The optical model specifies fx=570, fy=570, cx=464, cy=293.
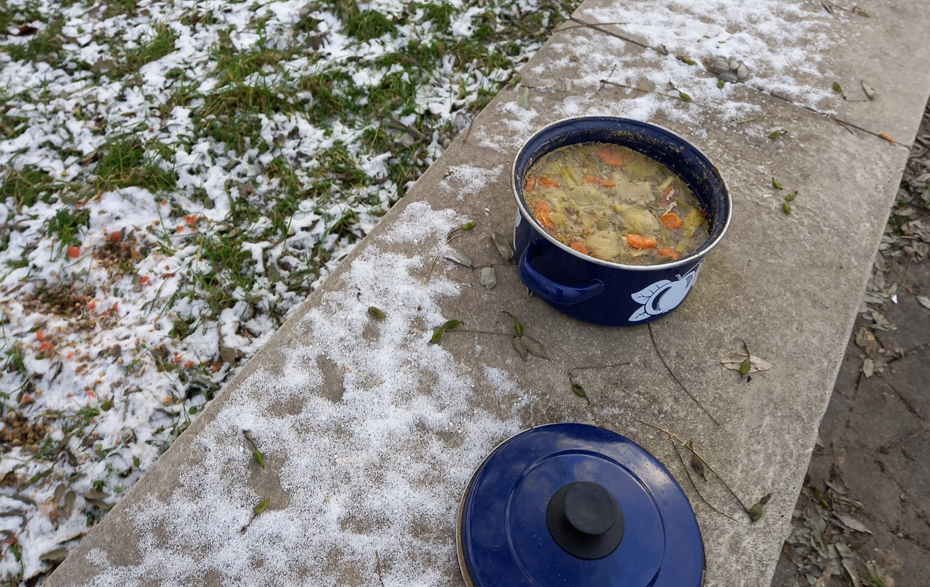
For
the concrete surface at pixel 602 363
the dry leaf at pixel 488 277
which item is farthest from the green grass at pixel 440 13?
the dry leaf at pixel 488 277

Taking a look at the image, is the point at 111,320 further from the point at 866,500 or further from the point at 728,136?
the point at 866,500

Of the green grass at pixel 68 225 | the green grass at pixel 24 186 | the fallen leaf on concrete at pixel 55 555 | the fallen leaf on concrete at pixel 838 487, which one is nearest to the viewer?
the fallen leaf on concrete at pixel 55 555

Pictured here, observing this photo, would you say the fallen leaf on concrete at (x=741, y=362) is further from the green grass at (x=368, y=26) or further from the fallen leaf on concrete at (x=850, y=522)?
the green grass at (x=368, y=26)

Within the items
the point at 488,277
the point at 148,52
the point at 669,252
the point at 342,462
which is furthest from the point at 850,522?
the point at 148,52

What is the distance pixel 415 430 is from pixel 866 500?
68.2 inches

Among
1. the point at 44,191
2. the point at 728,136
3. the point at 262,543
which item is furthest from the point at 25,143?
the point at 728,136

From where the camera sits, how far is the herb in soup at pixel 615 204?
175cm

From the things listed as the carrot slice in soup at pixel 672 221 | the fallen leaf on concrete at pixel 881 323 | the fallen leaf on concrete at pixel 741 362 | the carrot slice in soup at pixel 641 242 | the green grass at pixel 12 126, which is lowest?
the fallen leaf on concrete at pixel 881 323

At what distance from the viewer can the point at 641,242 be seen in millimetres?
1759

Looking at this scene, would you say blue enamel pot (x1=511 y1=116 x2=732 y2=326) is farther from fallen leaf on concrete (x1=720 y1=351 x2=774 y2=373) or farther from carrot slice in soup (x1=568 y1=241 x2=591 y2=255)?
fallen leaf on concrete (x1=720 y1=351 x2=774 y2=373)

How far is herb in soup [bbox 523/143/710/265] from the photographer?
1753 mm

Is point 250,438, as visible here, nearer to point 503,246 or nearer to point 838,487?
point 503,246

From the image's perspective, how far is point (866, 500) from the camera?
2.12m

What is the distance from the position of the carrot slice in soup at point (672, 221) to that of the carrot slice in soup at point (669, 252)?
89mm
